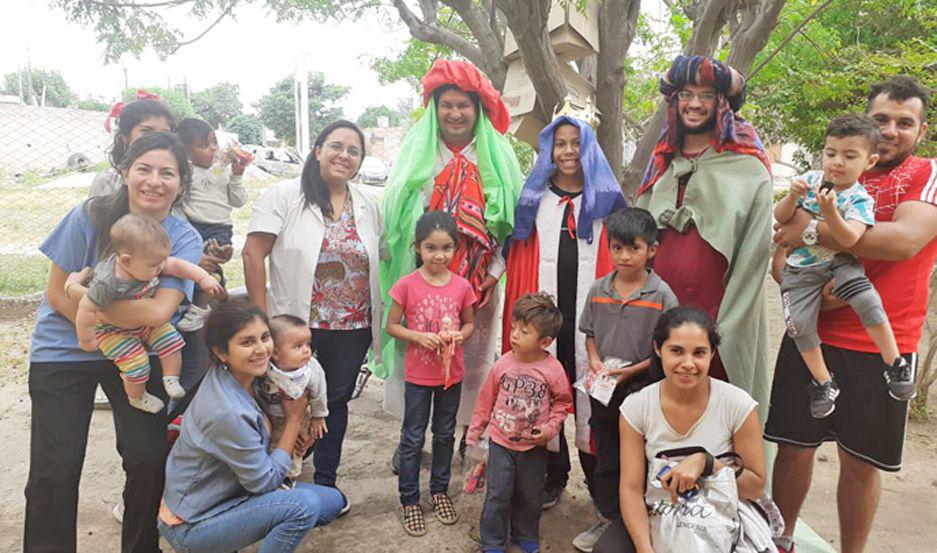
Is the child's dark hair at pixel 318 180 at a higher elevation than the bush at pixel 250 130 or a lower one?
lower

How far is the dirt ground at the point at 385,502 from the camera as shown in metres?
2.87

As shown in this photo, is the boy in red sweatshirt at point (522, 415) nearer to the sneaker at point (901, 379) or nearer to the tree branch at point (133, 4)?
the sneaker at point (901, 379)

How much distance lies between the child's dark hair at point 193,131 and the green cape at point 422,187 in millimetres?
1112

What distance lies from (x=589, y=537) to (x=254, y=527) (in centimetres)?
147

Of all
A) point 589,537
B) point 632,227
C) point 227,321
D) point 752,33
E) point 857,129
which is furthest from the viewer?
point 752,33

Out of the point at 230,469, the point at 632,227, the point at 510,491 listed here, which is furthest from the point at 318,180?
the point at 510,491

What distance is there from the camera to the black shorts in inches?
87.7

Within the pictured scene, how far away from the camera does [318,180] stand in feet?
9.49

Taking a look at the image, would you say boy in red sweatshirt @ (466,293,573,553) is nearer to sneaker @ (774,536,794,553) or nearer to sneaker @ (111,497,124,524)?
sneaker @ (774,536,794,553)

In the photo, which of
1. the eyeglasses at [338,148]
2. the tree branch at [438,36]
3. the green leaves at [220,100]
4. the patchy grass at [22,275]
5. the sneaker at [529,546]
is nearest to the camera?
the sneaker at [529,546]

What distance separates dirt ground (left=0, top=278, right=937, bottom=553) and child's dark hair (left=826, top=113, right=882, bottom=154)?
196cm

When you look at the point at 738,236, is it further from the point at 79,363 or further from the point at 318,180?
the point at 79,363

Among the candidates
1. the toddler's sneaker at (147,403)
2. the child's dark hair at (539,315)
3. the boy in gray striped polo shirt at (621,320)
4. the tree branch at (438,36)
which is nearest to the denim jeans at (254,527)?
the toddler's sneaker at (147,403)

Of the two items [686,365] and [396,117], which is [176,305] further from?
[396,117]
